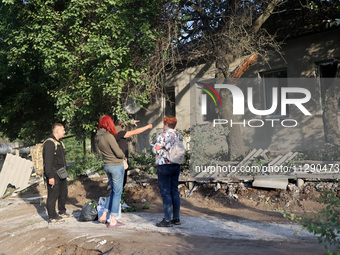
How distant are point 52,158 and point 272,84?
9609mm

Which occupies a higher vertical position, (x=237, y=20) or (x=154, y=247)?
(x=237, y=20)

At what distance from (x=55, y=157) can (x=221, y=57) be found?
653 centimetres

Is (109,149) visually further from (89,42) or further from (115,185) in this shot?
(89,42)

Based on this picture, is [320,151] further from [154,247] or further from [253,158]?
[154,247]

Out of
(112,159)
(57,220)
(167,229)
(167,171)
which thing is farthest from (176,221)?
(57,220)

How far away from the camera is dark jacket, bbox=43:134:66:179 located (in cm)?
695

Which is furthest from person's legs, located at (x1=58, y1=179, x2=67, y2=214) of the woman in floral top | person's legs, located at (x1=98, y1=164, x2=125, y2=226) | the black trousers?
the woman in floral top

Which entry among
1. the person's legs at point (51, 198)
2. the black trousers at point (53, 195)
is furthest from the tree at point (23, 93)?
the person's legs at point (51, 198)

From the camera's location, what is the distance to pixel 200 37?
12766 millimetres

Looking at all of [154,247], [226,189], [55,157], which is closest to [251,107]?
[226,189]

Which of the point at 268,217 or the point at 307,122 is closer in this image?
the point at 268,217

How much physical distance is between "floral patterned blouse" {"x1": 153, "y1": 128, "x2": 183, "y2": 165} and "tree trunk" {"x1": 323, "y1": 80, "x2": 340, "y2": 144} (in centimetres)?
717

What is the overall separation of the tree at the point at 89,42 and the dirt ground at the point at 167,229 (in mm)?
2886

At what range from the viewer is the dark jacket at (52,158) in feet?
22.8
